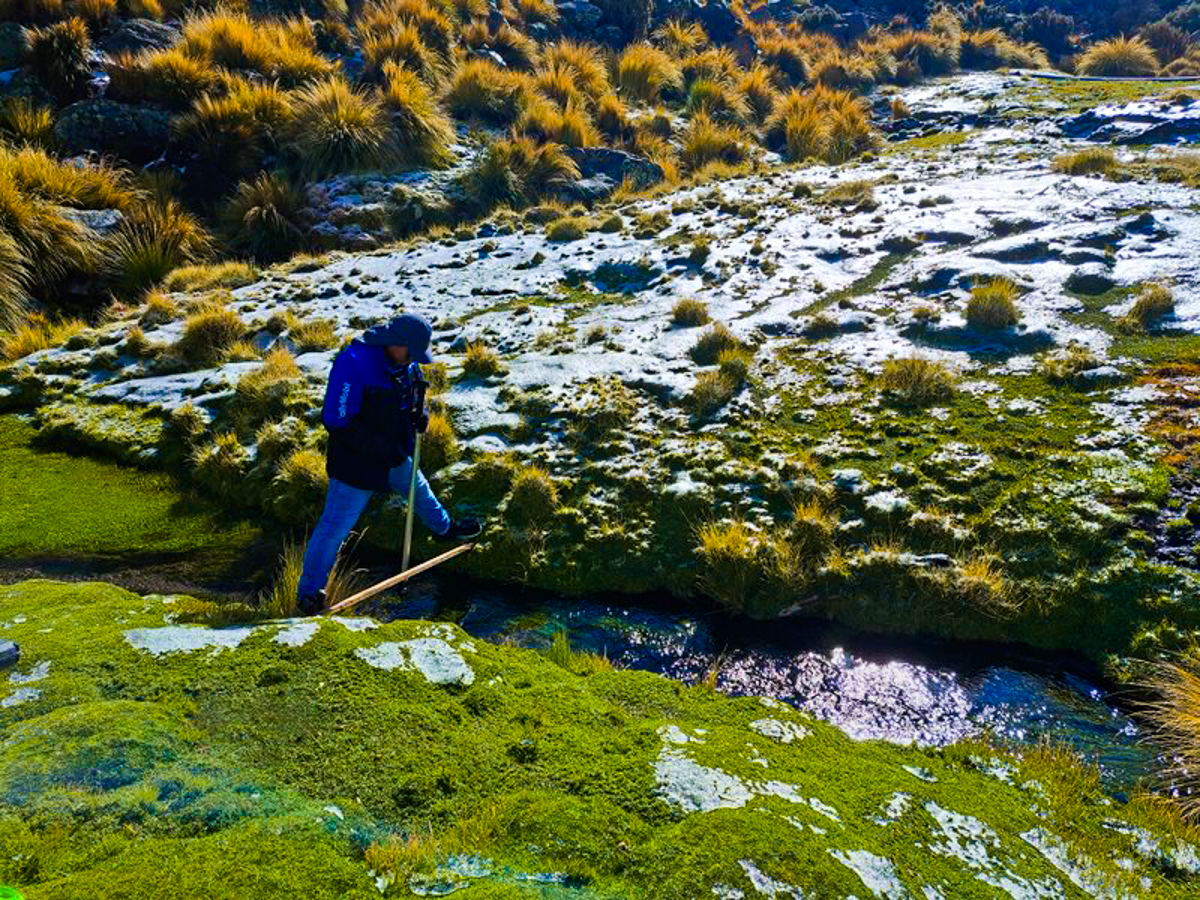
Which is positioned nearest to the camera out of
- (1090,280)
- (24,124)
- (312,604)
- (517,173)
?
(312,604)

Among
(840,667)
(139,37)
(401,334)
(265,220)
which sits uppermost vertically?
(139,37)

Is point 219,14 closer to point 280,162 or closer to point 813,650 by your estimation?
point 280,162

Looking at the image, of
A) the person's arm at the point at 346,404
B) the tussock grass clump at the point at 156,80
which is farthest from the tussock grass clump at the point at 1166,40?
the person's arm at the point at 346,404

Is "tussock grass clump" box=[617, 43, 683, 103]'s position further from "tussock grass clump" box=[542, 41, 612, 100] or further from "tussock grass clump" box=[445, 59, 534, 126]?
"tussock grass clump" box=[445, 59, 534, 126]

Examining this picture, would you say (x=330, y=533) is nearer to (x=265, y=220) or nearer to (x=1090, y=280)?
(x=1090, y=280)

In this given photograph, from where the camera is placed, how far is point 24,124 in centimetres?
1547

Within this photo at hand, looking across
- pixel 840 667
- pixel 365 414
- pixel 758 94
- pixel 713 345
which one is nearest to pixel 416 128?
pixel 713 345

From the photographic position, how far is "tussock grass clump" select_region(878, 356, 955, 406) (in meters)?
8.23

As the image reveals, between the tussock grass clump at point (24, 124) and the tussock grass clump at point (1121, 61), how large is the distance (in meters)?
31.3

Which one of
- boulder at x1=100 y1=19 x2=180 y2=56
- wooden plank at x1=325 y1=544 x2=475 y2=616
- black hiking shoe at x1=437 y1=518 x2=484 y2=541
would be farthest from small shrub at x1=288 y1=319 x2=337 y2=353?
boulder at x1=100 y1=19 x2=180 y2=56

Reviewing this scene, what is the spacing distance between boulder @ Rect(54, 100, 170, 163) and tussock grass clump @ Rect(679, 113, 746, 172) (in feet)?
43.2

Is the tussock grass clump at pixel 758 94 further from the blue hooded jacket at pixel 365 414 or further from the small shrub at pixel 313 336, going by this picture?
the blue hooded jacket at pixel 365 414

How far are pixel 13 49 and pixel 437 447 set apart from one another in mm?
18045

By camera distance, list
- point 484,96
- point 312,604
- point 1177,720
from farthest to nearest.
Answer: point 484,96 < point 312,604 < point 1177,720
